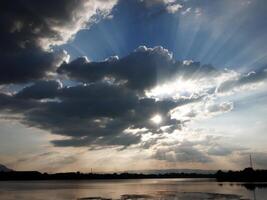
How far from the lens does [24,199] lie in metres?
85.8

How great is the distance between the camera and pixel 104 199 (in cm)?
8156

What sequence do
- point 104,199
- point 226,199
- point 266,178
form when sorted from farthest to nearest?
point 266,178 < point 104,199 < point 226,199

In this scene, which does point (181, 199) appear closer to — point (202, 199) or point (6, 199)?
point (202, 199)

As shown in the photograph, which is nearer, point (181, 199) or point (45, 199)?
point (181, 199)

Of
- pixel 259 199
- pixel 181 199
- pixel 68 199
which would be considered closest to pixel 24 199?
pixel 68 199

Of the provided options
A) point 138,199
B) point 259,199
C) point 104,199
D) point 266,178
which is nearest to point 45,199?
point 104,199

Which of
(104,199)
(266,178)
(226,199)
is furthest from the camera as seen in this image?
(266,178)

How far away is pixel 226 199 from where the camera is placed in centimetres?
7375

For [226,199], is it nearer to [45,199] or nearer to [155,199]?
[155,199]

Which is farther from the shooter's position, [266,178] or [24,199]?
[266,178]

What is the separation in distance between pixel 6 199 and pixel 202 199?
45999 millimetres

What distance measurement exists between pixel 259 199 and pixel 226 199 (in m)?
7.14

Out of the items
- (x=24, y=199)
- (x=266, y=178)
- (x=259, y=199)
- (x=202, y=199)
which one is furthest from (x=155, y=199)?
(x=266, y=178)

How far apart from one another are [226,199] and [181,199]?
9632 mm
